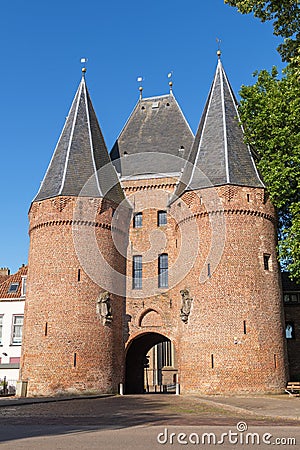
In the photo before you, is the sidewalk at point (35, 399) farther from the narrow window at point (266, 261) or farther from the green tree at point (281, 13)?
the green tree at point (281, 13)

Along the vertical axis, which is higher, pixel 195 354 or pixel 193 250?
pixel 193 250

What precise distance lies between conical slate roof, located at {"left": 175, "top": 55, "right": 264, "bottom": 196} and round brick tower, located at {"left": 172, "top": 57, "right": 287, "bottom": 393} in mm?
64

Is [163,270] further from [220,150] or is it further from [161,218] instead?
[220,150]

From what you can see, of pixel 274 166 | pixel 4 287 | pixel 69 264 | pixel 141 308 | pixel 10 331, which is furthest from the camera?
pixel 4 287

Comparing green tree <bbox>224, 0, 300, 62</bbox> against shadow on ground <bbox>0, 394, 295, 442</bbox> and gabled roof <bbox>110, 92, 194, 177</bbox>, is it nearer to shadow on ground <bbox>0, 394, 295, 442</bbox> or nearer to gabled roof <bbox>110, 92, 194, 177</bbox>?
shadow on ground <bbox>0, 394, 295, 442</bbox>

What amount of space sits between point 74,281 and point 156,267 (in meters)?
5.67

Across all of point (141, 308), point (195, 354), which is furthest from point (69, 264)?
point (195, 354)

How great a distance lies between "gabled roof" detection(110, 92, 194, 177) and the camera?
31703mm

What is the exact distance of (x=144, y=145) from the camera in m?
33.5

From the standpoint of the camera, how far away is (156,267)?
95.2 ft

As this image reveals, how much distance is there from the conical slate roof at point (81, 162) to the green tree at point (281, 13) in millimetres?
14037

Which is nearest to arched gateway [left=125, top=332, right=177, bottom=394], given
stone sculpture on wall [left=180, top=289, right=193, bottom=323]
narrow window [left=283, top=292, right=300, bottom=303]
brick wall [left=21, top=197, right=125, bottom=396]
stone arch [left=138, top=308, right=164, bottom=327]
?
stone arch [left=138, top=308, right=164, bottom=327]

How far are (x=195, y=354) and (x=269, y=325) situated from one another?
3763 millimetres

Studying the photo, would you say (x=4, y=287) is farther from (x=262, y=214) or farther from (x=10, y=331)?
(x=262, y=214)
